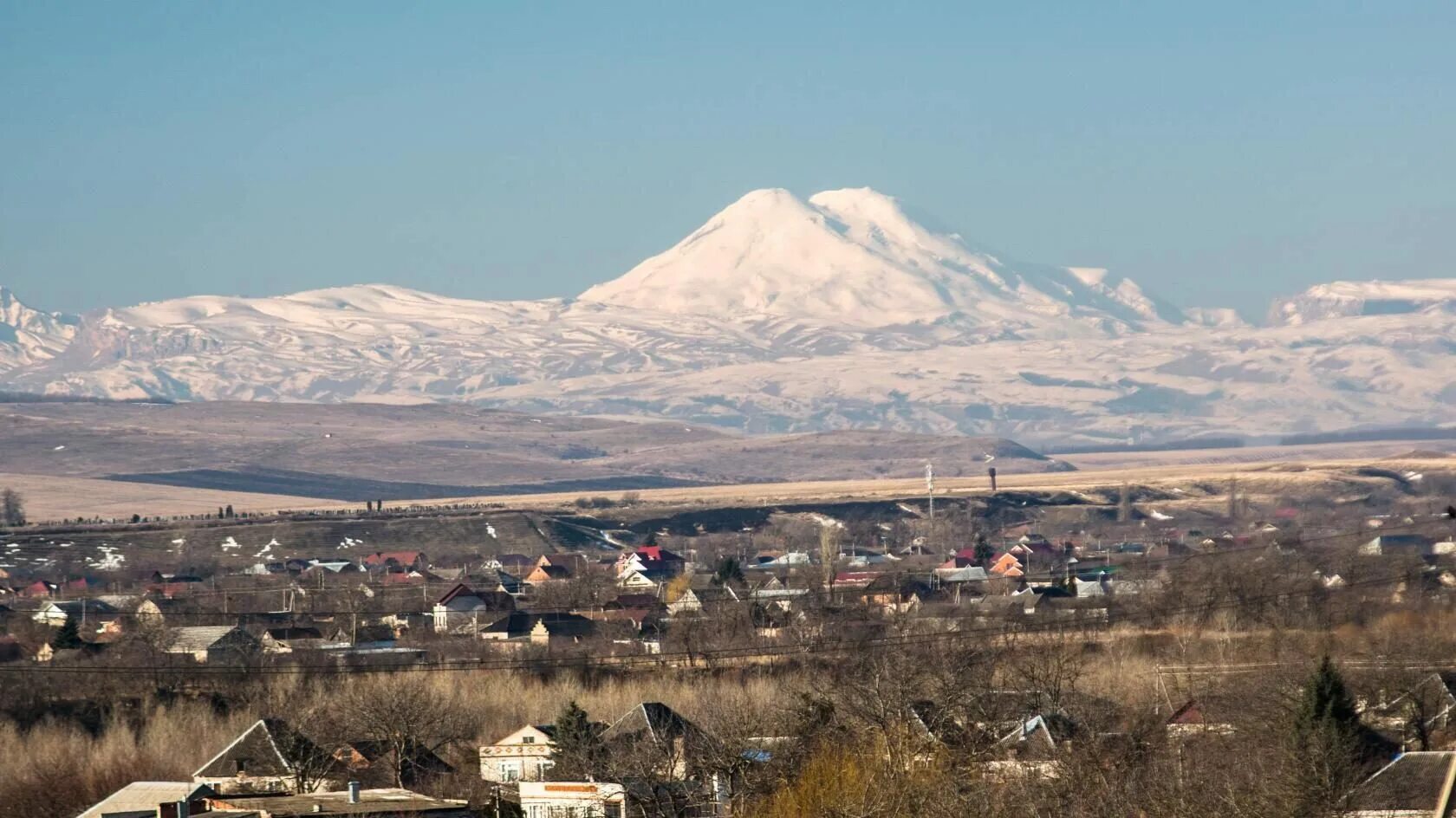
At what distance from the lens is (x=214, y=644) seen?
64000mm

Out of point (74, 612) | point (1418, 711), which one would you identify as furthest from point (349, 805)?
point (74, 612)

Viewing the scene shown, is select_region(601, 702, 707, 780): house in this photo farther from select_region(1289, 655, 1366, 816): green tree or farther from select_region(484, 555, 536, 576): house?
select_region(484, 555, 536, 576): house

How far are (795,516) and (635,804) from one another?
105115mm

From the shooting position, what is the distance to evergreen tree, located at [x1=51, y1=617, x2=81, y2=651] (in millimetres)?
63656

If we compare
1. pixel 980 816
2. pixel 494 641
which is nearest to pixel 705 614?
pixel 494 641

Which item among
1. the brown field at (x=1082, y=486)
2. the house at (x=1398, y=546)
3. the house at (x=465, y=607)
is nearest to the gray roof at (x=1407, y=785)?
the house at (x=465, y=607)

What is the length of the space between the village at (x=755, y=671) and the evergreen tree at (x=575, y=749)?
0.41 ft

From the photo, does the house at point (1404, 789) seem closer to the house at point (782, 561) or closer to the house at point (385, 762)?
the house at point (385, 762)

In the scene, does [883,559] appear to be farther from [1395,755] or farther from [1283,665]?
[1395,755]

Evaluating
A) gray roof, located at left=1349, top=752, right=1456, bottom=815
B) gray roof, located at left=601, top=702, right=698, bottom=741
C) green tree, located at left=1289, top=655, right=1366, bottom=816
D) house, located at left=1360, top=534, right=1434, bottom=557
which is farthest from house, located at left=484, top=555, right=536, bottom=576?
gray roof, located at left=1349, top=752, right=1456, bottom=815

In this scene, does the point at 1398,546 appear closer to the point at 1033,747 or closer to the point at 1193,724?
the point at 1193,724

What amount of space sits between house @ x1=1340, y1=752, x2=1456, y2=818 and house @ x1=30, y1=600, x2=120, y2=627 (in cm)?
4313

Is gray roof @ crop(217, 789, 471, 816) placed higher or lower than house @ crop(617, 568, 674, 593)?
higher

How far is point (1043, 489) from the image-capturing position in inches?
6127
